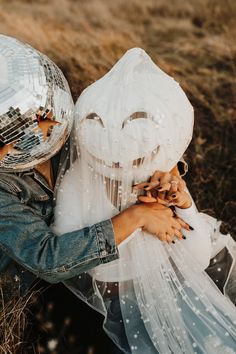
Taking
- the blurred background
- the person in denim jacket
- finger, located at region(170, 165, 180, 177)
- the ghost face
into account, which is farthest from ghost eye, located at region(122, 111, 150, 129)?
the blurred background

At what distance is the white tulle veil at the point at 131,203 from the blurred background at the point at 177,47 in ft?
2.76

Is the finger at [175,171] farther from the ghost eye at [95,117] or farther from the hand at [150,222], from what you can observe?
the ghost eye at [95,117]

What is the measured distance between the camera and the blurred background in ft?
9.00

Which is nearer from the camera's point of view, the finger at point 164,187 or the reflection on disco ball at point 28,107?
the reflection on disco ball at point 28,107

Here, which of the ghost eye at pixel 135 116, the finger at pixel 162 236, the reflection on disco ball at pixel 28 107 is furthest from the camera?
the finger at pixel 162 236

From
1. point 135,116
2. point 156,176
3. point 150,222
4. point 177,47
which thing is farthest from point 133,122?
point 177,47

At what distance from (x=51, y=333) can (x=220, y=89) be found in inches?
70.5

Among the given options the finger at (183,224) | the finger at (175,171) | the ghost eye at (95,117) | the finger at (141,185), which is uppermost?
the ghost eye at (95,117)

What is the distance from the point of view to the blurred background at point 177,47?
2.74 meters

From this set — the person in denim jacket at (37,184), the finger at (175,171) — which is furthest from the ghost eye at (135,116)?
the finger at (175,171)

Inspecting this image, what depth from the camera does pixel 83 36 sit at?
11.1 ft

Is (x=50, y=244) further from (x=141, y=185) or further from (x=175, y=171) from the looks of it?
(x=175, y=171)

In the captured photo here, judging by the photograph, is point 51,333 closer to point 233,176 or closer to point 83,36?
point 233,176

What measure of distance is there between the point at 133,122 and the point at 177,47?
81.0 inches
